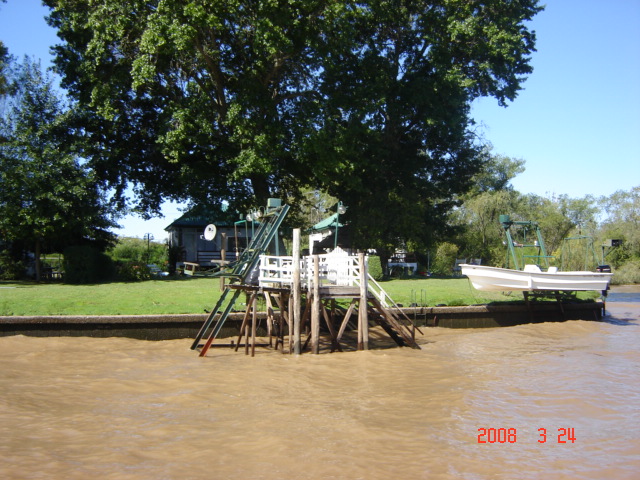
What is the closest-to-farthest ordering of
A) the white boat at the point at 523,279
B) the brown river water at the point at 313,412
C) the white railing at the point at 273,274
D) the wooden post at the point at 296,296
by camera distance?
the brown river water at the point at 313,412 → the wooden post at the point at 296,296 → the white railing at the point at 273,274 → the white boat at the point at 523,279

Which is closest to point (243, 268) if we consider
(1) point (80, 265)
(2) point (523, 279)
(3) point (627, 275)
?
(2) point (523, 279)

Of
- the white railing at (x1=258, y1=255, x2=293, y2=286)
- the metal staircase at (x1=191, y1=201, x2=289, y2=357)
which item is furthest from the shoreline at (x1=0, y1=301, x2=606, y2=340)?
the white railing at (x1=258, y1=255, x2=293, y2=286)

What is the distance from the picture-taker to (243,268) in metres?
16.4

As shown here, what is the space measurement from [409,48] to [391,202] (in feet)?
27.4

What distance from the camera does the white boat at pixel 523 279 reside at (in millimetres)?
19797

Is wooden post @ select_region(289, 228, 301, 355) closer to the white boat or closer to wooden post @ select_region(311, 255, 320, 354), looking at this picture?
wooden post @ select_region(311, 255, 320, 354)

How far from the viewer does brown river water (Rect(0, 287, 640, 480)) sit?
7715 millimetres

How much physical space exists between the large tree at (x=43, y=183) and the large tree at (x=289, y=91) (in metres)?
1.44

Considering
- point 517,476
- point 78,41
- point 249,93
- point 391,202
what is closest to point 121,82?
point 78,41

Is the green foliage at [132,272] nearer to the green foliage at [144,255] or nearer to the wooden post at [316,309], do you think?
the green foliage at [144,255]

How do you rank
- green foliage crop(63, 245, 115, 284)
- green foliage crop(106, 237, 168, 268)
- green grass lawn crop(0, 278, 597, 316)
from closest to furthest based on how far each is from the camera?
1. green grass lawn crop(0, 278, 597, 316)
2. green foliage crop(63, 245, 115, 284)
3. green foliage crop(106, 237, 168, 268)
